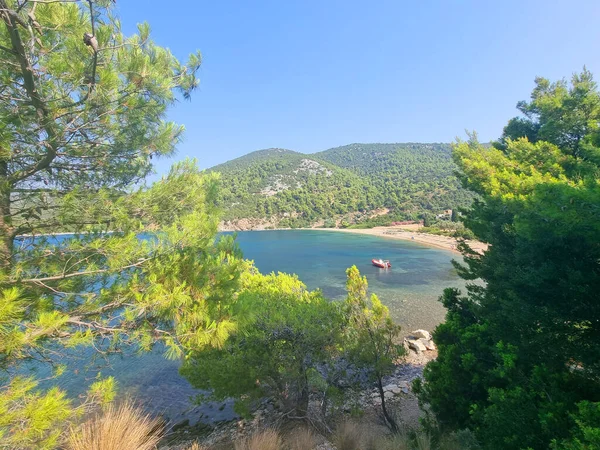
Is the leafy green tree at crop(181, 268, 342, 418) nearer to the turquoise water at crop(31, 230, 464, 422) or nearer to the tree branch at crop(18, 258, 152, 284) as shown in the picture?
the turquoise water at crop(31, 230, 464, 422)

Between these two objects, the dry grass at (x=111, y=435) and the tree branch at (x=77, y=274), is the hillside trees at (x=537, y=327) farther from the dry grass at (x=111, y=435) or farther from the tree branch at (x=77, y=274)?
the tree branch at (x=77, y=274)

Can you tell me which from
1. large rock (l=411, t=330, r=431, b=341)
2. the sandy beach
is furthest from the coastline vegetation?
the sandy beach

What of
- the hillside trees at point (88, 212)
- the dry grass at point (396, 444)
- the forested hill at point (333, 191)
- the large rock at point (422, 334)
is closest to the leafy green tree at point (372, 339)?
the dry grass at point (396, 444)

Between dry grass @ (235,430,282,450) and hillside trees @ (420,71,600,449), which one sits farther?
dry grass @ (235,430,282,450)

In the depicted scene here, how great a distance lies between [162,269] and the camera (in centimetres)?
368

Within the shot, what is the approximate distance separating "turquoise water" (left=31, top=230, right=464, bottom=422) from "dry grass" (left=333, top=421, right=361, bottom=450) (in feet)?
12.4

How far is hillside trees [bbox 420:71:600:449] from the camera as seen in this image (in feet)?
10.9

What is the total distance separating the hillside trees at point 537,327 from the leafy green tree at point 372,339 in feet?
3.49

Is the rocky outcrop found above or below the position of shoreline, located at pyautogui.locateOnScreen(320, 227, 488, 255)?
above

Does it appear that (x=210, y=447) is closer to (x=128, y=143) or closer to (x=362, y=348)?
(x=362, y=348)

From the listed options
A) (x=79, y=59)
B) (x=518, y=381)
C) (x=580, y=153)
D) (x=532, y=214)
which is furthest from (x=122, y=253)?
(x=580, y=153)

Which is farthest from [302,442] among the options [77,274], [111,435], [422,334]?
[422,334]

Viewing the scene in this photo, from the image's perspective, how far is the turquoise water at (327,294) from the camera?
10359 mm

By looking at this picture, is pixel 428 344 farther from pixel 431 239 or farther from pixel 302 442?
pixel 431 239
